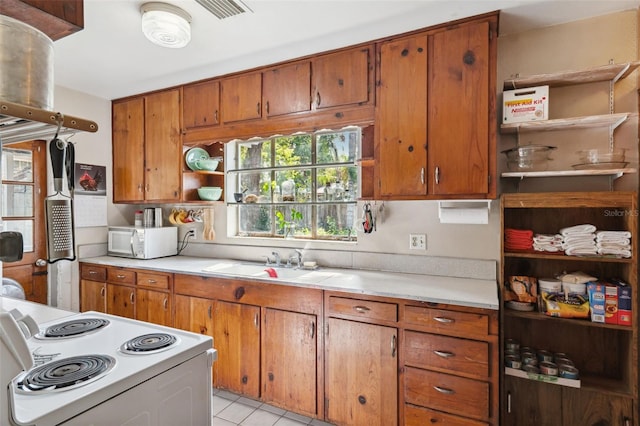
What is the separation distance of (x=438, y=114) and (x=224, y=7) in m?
1.44

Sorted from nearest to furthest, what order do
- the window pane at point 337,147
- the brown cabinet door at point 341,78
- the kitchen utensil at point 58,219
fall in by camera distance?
the kitchen utensil at point 58,219 < the brown cabinet door at point 341,78 < the window pane at point 337,147

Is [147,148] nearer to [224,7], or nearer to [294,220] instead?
[294,220]

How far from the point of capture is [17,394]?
2.86 feet

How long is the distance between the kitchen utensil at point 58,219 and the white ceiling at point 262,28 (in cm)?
138

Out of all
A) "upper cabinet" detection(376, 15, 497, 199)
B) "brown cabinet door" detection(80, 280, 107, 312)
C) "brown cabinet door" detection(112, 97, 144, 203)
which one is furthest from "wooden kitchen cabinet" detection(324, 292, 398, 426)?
"brown cabinet door" detection(112, 97, 144, 203)

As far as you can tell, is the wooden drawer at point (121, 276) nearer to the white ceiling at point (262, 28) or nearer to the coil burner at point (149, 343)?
the white ceiling at point (262, 28)

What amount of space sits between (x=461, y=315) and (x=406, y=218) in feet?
2.95

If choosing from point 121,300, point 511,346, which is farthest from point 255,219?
point 511,346

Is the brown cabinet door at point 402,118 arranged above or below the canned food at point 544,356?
above

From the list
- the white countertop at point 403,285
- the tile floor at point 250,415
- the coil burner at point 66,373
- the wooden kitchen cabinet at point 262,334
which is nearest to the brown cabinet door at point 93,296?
the white countertop at point 403,285

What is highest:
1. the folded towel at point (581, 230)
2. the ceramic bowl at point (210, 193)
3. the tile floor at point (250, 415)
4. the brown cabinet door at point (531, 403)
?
the ceramic bowl at point (210, 193)

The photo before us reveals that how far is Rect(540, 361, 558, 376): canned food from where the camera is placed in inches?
72.4

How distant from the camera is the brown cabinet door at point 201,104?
2947 millimetres

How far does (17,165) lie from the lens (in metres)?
2.94
